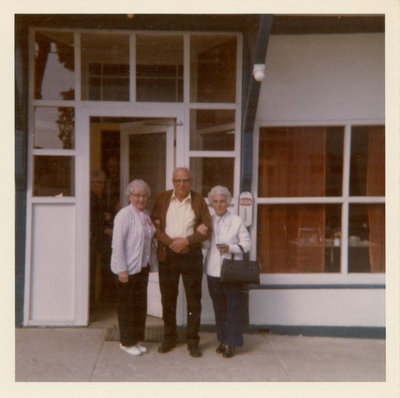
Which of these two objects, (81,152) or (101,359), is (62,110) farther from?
(101,359)

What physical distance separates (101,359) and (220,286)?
125 centimetres

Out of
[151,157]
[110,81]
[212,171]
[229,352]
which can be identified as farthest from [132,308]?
[110,81]

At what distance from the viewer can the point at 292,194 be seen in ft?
16.2

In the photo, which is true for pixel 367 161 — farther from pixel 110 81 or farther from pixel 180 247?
pixel 110 81

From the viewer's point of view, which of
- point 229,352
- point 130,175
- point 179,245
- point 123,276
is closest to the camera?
point 123,276

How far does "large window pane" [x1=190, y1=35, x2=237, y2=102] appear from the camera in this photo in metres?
4.86

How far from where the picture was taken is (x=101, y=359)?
419 centimetres

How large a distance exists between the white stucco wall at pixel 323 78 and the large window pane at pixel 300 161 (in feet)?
0.56

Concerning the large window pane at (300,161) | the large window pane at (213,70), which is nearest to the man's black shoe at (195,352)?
the large window pane at (300,161)

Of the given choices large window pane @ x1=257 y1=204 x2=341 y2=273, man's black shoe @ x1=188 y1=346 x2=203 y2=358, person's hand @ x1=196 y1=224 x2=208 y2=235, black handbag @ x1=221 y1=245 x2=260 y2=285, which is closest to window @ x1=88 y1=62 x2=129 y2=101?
person's hand @ x1=196 y1=224 x2=208 y2=235

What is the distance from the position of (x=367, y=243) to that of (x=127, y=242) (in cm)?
264

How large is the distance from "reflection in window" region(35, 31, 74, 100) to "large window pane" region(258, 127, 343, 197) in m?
2.06

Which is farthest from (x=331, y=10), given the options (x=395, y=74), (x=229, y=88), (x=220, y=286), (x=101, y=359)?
(x=101, y=359)

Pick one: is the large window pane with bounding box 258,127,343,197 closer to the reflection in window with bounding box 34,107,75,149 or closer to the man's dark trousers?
the man's dark trousers
